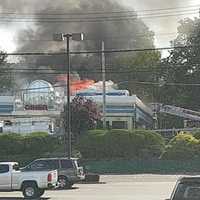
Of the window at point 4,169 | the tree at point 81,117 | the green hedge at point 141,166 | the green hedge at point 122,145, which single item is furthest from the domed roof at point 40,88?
the window at point 4,169

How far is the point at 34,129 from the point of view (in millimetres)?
61375

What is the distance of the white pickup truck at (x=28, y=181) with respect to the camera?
26922mm

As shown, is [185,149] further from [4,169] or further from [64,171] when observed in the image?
[4,169]

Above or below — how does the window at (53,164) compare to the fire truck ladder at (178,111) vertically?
below

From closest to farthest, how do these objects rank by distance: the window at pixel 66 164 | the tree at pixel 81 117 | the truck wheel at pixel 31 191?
the truck wheel at pixel 31 191
the window at pixel 66 164
the tree at pixel 81 117

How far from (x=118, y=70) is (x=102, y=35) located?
78.3ft

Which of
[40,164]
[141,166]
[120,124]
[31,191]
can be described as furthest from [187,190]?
[120,124]

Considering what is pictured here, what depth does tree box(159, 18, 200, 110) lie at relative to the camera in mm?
79062

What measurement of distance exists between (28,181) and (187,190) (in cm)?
1542

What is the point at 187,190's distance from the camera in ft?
41.0

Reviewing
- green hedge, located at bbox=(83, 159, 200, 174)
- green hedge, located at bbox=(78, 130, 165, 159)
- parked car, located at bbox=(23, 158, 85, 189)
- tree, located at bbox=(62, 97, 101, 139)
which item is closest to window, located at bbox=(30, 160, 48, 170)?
parked car, located at bbox=(23, 158, 85, 189)

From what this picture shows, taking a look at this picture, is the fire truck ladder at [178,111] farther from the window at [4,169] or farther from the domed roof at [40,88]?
the window at [4,169]

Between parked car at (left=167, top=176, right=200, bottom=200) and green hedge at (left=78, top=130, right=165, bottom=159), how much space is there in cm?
3851

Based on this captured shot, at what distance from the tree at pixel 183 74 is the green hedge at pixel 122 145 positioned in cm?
2796
